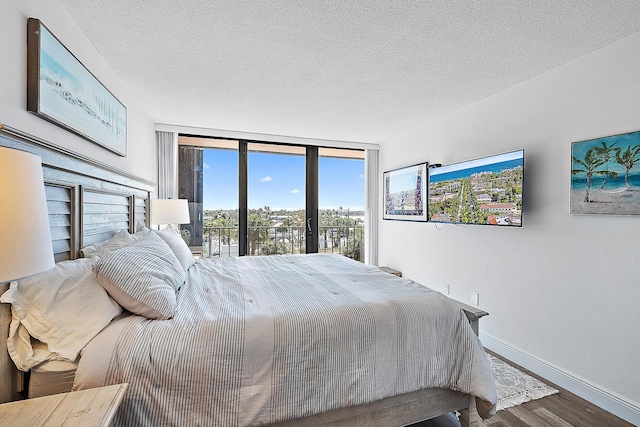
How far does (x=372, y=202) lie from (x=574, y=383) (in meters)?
3.33

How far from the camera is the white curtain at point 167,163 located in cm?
396

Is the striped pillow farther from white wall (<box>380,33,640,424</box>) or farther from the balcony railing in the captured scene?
the balcony railing

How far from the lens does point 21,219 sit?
30.2 inches

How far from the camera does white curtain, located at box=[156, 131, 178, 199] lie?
13.0 ft

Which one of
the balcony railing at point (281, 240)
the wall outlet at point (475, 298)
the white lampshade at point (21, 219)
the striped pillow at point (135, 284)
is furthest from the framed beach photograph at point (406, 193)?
the white lampshade at point (21, 219)

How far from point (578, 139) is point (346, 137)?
2.85m

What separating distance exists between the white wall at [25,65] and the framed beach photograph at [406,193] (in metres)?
3.29

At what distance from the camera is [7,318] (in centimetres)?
118

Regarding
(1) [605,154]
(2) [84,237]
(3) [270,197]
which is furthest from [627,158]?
(3) [270,197]

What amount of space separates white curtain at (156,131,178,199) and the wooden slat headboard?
1.40 meters

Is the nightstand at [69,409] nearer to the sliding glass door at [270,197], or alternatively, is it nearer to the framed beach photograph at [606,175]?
the framed beach photograph at [606,175]

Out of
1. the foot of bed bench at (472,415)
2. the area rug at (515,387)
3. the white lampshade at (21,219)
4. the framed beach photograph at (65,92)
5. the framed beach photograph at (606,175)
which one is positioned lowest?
the area rug at (515,387)

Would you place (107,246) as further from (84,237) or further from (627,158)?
(627,158)

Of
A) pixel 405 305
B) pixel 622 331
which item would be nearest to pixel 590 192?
pixel 622 331
